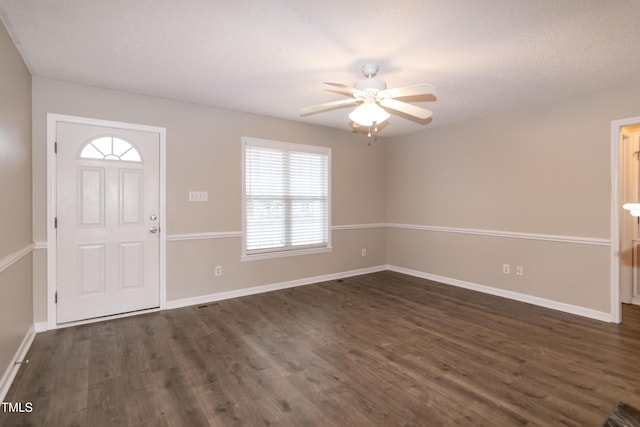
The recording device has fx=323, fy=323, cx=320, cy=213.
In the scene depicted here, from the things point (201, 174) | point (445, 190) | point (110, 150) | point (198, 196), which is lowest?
point (198, 196)

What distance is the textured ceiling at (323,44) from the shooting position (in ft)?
6.54

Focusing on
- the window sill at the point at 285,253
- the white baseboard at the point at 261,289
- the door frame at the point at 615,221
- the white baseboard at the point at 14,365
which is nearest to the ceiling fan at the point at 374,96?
the door frame at the point at 615,221

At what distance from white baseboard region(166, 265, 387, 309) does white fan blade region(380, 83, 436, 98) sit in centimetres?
302

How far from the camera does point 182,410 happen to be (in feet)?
6.37

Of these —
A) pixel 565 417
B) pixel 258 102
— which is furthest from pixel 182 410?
pixel 258 102

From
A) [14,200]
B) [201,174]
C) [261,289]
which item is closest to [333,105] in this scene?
[201,174]

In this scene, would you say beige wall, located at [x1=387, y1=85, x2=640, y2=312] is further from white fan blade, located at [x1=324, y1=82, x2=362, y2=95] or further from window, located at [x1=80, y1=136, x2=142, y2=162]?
window, located at [x1=80, y1=136, x2=142, y2=162]

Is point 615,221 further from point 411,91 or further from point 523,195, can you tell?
point 411,91

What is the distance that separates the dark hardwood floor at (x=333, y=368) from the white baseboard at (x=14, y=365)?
0.17ft

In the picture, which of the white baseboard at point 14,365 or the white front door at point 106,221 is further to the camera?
the white front door at point 106,221

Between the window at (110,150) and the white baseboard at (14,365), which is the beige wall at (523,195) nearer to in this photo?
the window at (110,150)

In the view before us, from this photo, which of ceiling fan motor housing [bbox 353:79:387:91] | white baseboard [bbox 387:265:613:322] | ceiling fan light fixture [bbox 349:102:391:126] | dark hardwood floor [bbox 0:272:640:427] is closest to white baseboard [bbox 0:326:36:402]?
dark hardwood floor [bbox 0:272:640:427]

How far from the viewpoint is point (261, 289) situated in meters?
4.41

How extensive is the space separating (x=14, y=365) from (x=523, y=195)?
5.22 meters
